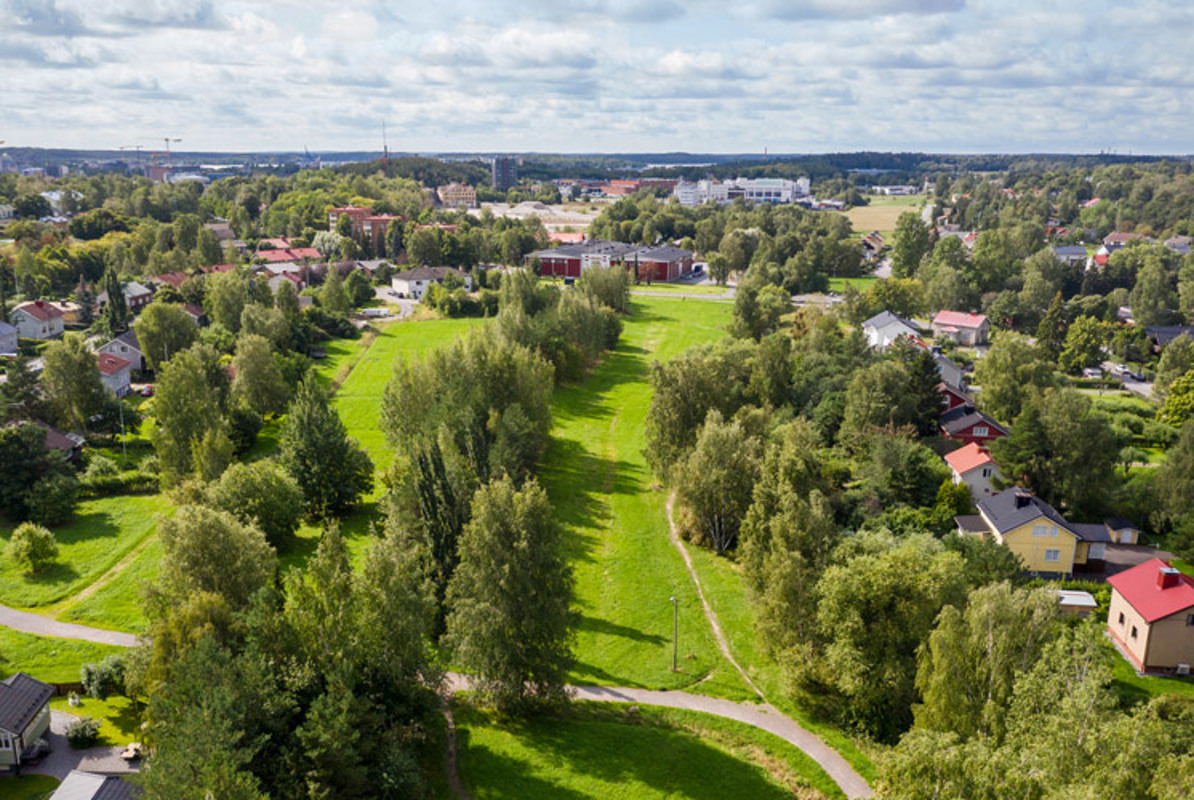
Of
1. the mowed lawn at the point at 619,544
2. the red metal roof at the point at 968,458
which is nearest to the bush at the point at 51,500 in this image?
the mowed lawn at the point at 619,544

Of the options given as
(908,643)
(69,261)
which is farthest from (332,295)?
(908,643)

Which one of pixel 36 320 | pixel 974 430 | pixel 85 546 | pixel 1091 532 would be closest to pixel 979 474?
pixel 1091 532

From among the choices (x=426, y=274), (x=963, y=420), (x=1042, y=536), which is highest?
(x=426, y=274)

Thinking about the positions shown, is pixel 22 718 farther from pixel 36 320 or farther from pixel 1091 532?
pixel 36 320

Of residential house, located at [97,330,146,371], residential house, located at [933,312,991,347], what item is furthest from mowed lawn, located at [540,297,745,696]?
residential house, located at [97,330,146,371]

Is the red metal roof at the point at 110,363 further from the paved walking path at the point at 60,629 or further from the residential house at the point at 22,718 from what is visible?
the residential house at the point at 22,718

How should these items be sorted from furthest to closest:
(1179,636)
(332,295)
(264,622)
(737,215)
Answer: (737,215), (332,295), (1179,636), (264,622)

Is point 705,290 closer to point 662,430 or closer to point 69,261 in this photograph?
point 662,430
